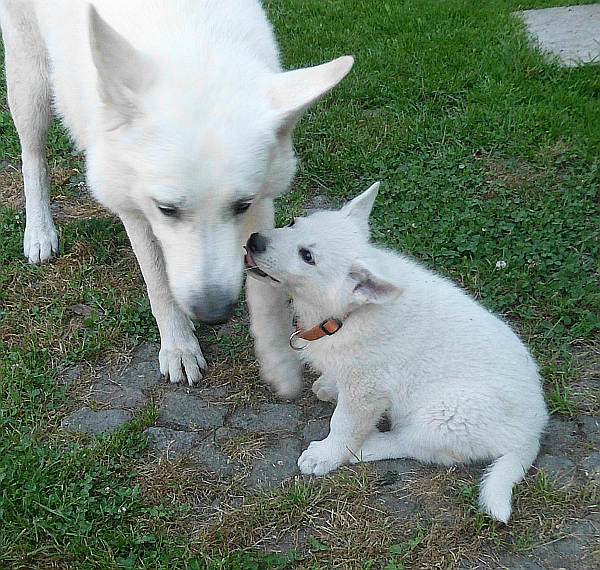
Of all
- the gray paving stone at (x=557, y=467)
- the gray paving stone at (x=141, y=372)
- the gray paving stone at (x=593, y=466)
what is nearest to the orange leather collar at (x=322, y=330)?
the gray paving stone at (x=141, y=372)

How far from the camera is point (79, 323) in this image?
387cm

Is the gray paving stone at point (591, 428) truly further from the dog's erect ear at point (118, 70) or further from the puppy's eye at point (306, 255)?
the dog's erect ear at point (118, 70)

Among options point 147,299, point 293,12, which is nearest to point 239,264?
point 147,299

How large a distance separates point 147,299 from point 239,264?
53.1 inches

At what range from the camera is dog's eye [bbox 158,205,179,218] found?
2.63 m

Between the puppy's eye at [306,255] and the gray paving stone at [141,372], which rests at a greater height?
the puppy's eye at [306,255]

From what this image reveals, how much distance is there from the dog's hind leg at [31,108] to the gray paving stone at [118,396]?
1130 millimetres

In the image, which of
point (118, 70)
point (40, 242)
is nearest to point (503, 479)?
point (118, 70)

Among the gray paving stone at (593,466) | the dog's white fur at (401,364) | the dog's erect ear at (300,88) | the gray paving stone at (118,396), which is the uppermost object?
the dog's erect ear at (300,88)

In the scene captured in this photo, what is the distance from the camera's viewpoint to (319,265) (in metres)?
2.93

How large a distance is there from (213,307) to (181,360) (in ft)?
2.90

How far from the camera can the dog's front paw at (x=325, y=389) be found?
3.35 m

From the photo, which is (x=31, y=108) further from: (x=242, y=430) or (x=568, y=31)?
(x=568, y=31)

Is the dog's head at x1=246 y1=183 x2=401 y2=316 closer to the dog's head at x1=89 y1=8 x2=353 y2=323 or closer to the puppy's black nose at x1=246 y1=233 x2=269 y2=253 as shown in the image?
the puppy's black nose at x1=246 y1=233 x2=269 y2=253
